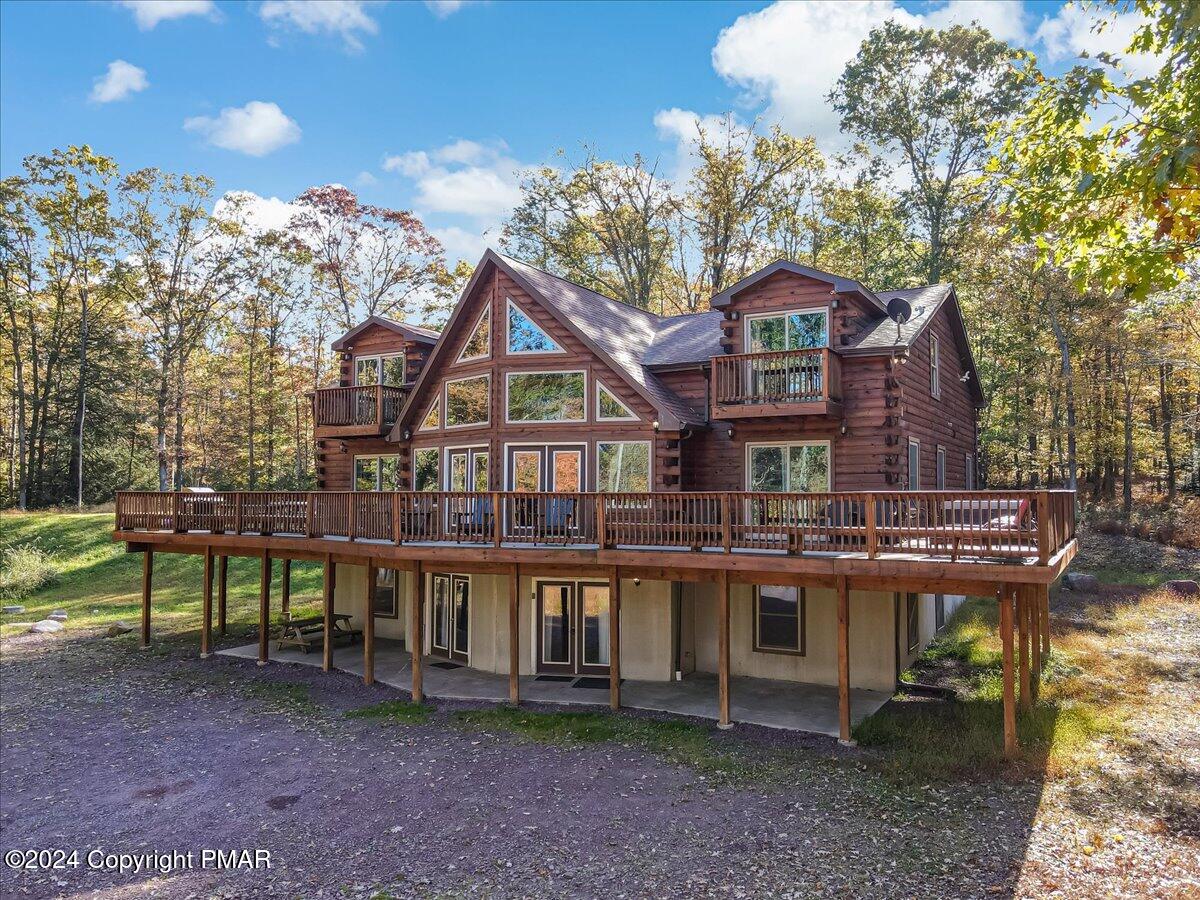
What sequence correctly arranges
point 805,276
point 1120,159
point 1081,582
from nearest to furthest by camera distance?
point 1120,159
point 805,276
point 1081,582

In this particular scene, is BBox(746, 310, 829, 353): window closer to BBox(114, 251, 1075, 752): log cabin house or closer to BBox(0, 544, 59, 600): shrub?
BBox(114, 251, 1075, 752): log cabin house

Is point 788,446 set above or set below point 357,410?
below

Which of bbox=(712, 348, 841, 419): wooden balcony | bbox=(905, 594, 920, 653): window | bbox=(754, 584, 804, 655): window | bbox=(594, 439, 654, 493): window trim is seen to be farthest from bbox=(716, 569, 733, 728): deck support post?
bbox=(905, 594, 920, 653): window

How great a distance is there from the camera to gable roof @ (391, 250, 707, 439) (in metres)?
15.2

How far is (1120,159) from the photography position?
328 inches

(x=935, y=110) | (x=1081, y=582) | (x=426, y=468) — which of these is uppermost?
(x=935, y=110)

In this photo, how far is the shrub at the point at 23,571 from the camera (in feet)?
84.4

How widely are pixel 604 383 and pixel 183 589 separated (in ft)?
69.5

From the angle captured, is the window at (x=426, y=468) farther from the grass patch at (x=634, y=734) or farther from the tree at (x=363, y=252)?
the tree at (x=363, y=252)

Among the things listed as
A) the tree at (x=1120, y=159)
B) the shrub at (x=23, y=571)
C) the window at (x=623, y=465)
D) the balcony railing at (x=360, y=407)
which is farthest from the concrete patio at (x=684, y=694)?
the shrub at (x=23, y=571)

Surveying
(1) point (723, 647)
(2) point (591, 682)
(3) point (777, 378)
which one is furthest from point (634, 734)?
(3) point (777, 378)

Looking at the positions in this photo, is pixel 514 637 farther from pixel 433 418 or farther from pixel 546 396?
pixel 433 418

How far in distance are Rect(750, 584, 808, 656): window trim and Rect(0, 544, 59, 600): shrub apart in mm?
26760

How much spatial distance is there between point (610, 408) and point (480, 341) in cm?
372
